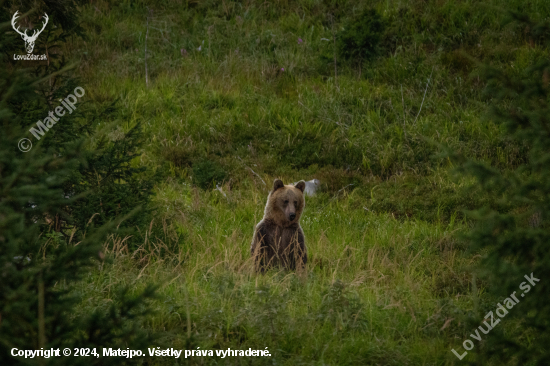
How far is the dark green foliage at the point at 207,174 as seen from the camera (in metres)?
8.88

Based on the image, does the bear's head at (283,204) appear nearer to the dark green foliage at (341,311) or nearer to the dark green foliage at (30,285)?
the dark green foliage at (341,311)

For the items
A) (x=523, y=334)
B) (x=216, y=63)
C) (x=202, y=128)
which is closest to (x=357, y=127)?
(x=202, y=128)

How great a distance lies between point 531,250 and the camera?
272 centimetres

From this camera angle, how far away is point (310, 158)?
970 centimetres

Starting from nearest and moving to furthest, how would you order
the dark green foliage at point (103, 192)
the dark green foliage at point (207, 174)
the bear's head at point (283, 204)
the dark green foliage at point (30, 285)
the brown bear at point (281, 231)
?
the dark green foliage at point (30, 285)
the dark green foliage at point (103, 192)
the brown bear at point (281, 231)
the bear's head at point (283, 204)
the dark green foliage at point (207, 174)

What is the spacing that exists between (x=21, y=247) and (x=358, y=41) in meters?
10.3

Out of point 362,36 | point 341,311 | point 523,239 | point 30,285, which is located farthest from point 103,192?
point 362,36

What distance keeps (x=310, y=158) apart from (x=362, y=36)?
3804 millimetres

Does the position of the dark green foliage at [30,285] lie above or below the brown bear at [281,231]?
above

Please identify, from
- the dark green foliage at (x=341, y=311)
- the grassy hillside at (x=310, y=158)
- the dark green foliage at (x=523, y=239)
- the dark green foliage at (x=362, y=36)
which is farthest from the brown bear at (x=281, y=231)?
the dark green foliage at (x=362, y=36)

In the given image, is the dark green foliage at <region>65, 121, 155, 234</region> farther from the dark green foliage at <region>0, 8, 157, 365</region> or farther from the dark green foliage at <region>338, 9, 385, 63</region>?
the dark green foliage at <region>338, 9, 385, 63</region>

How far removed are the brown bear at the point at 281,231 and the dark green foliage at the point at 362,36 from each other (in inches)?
256

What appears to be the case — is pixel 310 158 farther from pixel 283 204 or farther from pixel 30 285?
pixel 30 285

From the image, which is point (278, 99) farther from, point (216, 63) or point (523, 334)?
point (523, 334)
